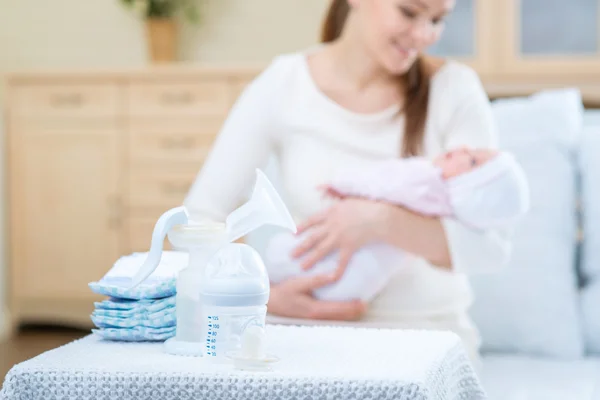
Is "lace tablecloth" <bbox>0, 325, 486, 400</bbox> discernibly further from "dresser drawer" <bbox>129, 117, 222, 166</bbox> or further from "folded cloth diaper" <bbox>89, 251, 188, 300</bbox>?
"dresser drawer" <bbox>129, 117, 222, 166</bbox>

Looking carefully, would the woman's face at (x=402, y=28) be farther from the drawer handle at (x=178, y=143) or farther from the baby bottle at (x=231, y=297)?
the drawer handle at (x=178, y=143)

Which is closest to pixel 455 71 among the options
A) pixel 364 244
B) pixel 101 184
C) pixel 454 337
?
pixel 364 244

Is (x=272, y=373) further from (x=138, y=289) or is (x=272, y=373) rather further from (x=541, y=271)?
(x=541, y=271)

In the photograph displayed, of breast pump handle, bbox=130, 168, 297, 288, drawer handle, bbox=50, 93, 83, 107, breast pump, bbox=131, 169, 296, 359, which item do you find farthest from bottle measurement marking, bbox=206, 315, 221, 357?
drawer handle, bbox=50, 93, 83, 107

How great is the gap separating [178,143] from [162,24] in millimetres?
546

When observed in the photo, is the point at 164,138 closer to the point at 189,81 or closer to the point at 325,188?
the point at 189,81

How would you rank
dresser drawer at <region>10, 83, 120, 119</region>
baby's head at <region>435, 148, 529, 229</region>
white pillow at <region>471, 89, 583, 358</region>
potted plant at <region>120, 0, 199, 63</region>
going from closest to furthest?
baby's head at <region>435, 148, 529, 229</region>, white pillow at <region>471, 89, 583, 358</region>, dresser drawer at <region>10, 83, 120, 119</region>, potted plant at <region>120, 0, 199, 63</region>

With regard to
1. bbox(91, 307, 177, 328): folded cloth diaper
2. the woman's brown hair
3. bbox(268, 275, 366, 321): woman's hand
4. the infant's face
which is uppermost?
the woman's brown hair

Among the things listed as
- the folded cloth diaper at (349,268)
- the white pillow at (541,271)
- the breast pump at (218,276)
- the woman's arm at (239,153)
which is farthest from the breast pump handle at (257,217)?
the white pillow at (541,271)

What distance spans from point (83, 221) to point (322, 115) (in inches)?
91.9

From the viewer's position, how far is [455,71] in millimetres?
1708

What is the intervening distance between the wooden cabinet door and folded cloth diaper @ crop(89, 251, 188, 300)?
265cm

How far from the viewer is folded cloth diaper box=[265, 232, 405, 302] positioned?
151 centimetres

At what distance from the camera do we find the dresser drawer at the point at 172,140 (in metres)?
3.68
